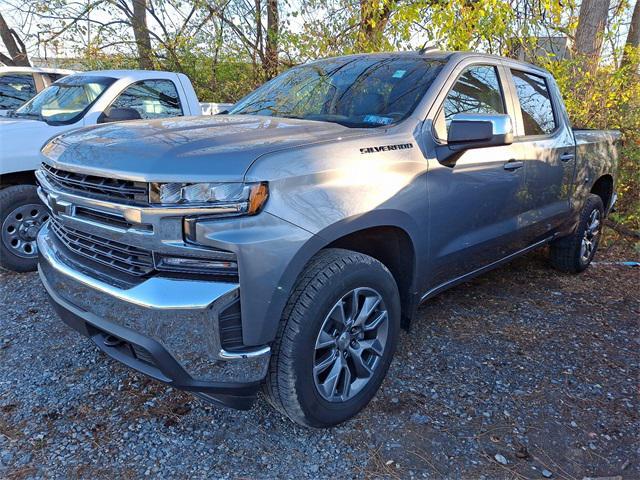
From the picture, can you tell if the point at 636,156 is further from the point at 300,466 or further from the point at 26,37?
the point at 26,37

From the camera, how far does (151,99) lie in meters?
5.55

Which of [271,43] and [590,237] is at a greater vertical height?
[271,43]

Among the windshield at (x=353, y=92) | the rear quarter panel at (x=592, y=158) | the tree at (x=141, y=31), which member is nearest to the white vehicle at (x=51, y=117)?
the windshield at (x=353, y=92)

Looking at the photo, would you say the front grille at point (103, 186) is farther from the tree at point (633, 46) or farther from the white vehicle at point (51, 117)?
the tree at point (633, 46)

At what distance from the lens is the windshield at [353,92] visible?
2930 millimetres

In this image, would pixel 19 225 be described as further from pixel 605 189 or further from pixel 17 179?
pixel 605 189

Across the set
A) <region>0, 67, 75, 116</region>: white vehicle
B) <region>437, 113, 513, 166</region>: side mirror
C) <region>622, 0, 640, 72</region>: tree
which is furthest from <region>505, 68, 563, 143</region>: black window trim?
<region>0, 67, 75, 116</region>: white vehicle

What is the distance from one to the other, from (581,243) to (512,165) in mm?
1958

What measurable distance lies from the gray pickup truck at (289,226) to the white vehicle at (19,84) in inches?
166

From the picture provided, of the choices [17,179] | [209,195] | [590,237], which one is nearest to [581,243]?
[590,237]

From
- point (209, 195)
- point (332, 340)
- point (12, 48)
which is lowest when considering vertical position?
point (332, 340)

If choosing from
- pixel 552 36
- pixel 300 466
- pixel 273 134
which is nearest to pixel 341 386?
pixel 300 466

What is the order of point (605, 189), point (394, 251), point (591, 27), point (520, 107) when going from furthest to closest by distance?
point (591, 27)
point (605, 189)
point (520, 107)
point (394, 251)

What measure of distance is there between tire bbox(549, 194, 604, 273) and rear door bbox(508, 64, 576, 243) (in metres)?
0.58
